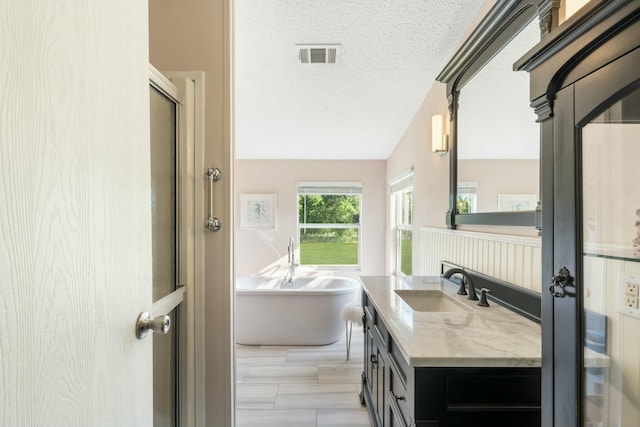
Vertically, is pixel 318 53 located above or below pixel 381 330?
above

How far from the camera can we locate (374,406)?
1795 millimetres

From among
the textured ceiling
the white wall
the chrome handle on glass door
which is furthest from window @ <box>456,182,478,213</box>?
the white wall

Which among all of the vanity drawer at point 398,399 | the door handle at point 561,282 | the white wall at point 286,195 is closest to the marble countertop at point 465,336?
the vanity drawer at point 398,399

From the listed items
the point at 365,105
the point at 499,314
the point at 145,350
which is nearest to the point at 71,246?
the point at 145,350

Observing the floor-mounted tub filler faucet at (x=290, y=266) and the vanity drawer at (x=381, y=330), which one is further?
the floor-mounted tub filler faucet at (x=290, y=266)

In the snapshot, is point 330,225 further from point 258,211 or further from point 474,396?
point 474,396

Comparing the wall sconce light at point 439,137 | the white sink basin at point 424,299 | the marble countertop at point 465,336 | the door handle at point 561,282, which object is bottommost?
the white sink basin at point 424,299

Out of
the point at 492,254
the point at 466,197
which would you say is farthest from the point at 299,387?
the point at 466,197

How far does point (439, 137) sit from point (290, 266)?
261 centimetres

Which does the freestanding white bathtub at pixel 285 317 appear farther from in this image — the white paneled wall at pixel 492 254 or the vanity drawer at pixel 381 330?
the vanity drawer at pixel 381 330

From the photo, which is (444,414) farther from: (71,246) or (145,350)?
(71,246)

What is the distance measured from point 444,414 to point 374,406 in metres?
0.96

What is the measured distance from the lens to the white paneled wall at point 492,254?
4.60ft

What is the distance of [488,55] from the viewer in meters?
1.71
